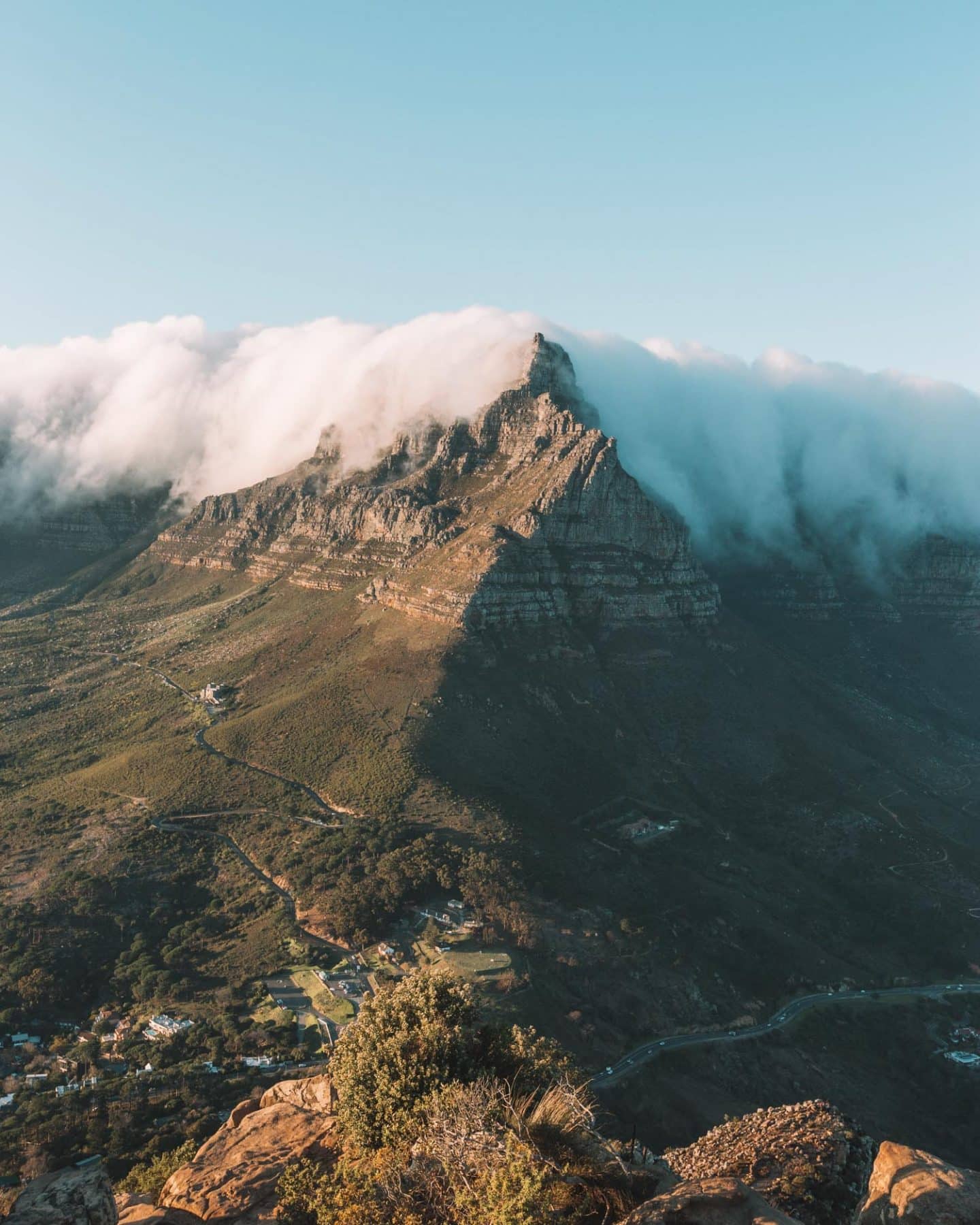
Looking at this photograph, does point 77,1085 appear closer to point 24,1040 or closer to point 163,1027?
point 163,1027

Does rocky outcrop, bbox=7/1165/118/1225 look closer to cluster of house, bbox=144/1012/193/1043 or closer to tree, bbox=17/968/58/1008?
cluster of house, bbox=144/1012/193/1043

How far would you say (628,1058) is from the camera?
78938 millimetres

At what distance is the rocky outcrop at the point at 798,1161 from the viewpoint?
26.1 meters

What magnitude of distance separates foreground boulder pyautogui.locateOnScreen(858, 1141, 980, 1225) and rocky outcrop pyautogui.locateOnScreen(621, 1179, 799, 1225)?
464 cm

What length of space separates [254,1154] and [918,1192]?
82.5ft

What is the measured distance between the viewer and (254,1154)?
115 ft

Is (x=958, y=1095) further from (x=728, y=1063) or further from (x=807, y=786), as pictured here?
(x=807, y=786)

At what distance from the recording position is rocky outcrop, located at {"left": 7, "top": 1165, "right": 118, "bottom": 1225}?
22062 millimetres

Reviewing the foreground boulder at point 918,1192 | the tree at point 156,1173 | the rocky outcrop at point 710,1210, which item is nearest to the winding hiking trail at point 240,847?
the tree at point 156,1173

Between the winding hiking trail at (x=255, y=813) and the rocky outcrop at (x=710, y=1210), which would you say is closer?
the rocky outcrop at (x=710, y=1210)

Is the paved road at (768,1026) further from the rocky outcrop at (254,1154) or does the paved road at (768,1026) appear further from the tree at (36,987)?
the tree at (36,987)

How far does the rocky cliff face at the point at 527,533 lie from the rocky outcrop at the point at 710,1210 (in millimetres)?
123690

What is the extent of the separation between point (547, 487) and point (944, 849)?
9058 cm

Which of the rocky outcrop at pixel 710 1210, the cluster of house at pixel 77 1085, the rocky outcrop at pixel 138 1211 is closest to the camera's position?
the rocky outcrop at pixel 710 1210
